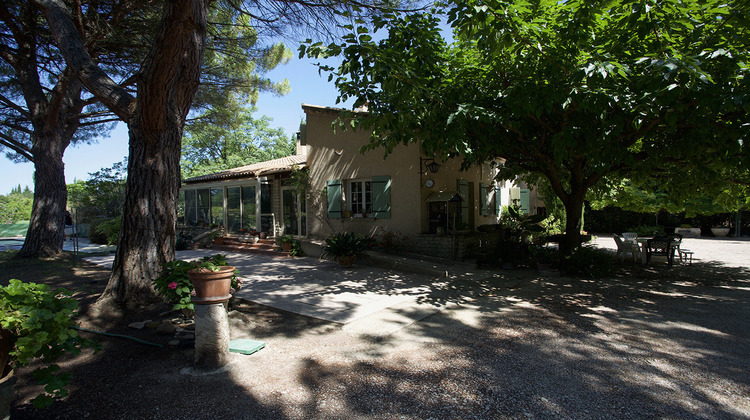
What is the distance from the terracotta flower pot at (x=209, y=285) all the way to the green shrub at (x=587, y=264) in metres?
7.46

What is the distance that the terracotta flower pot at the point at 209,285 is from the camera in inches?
128

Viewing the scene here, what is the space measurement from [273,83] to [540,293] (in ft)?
33.7

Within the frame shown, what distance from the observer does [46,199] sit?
961cm

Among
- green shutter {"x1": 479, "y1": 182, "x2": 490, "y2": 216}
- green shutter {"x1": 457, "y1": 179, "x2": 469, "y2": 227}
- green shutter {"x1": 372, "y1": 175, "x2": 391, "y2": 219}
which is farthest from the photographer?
green shutter {"x1": 479, "y1": 182, "x2": 490, "y2": 216}

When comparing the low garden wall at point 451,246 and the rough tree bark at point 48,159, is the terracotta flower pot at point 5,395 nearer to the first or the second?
the low garden wall at point 451,246

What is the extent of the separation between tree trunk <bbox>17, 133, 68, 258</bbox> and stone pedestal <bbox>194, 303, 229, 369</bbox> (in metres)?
9.56

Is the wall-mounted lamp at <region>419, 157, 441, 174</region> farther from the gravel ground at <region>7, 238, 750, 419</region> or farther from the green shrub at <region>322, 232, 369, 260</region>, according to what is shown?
the gravel ground at <region>7, 238, 750, 419</region>

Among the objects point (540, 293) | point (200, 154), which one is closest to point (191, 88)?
point (540, 293)

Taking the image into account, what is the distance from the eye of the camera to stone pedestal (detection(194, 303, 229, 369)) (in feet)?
10.8

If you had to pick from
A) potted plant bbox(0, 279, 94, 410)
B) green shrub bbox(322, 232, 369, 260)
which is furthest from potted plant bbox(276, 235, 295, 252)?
potted plant bbox(0, 279, 94, 410)

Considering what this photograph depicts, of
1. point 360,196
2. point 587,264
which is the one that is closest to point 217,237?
point 360,196

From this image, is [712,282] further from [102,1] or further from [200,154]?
[200,154]

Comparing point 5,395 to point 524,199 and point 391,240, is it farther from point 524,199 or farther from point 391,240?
point 524,199

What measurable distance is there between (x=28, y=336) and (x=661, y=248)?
11676 millimetres
